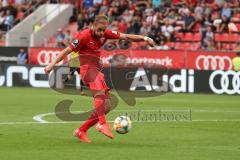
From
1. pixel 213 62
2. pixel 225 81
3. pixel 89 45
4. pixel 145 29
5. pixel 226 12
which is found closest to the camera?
pixel 89 45

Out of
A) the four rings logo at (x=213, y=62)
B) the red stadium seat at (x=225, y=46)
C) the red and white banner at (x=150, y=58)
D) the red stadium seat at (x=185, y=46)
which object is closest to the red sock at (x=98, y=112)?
the red and white banner at (x=150, y=58)

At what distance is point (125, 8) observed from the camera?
39938mm

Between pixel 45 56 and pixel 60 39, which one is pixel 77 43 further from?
pixel 60 39

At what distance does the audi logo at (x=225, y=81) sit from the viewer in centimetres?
3123

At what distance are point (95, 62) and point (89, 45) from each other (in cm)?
49

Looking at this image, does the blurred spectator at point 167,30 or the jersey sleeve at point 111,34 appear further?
the blurred spectator at point 167,30

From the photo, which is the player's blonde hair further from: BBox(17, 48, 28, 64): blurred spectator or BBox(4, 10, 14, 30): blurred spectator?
BBox(4, 10, 14, 30): blurred spectator

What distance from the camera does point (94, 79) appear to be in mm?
14719

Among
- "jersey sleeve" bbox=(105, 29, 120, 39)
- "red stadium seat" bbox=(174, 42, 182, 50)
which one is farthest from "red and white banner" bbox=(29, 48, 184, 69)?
"jersey sleeve" bbox=(105, 29, 120, 39)

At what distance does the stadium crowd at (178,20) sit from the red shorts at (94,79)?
20688mm

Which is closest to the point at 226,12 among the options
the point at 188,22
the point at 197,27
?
the point at 197,27

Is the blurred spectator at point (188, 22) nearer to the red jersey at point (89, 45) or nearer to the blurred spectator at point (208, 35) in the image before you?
the blurred spectator at point (208, 35)

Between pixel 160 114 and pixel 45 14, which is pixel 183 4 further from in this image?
pixel 160 114

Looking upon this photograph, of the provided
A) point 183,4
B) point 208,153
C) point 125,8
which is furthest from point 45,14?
point 208,153
